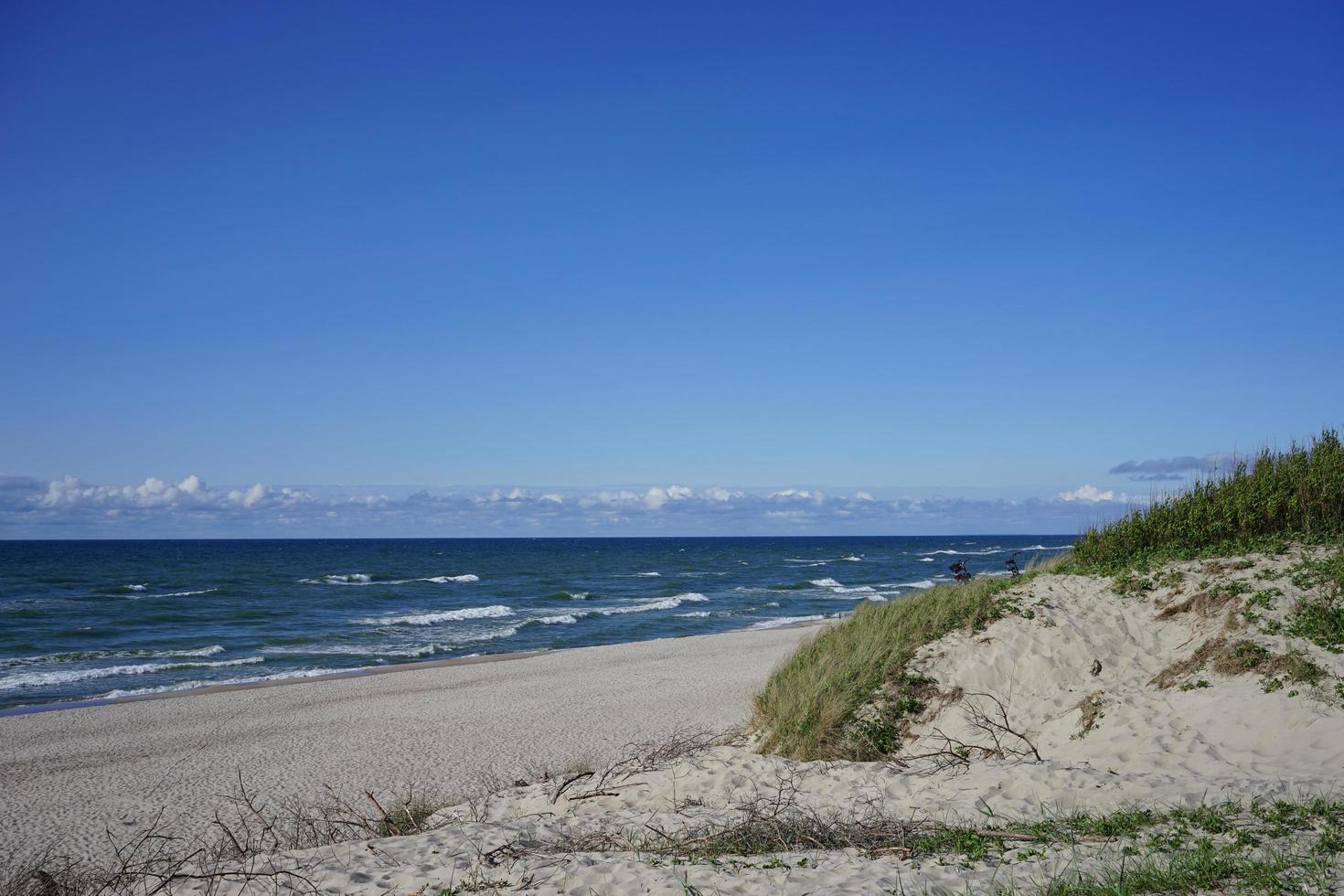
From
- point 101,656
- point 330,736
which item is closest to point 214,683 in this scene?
point 101,656

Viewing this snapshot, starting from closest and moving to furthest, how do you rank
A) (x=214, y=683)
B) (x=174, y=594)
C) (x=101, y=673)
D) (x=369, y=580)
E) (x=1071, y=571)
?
(x=1071, y=571), (x=214, y=683), (x=101, y=673), (x=174, y=594), (x=369, y=580)

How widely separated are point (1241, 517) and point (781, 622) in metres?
22.2

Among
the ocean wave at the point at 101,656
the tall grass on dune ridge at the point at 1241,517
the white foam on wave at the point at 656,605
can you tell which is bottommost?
the white foam on wave at the point at 656,605

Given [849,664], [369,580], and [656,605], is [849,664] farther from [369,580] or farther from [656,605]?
[369,580]

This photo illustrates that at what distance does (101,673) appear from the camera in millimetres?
Answer: 21547

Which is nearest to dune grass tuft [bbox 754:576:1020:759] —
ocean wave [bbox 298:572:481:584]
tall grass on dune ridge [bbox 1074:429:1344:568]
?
tall grass on dune ridge [bbox 1074:429:1344:568]

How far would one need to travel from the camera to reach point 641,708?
15.5m

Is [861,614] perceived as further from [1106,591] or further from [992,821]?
[992,821]

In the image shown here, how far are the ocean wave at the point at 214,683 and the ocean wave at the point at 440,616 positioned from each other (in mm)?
10860

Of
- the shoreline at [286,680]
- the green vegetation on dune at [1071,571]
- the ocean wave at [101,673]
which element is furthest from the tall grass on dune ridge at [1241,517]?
the ocean wave at [101,673]

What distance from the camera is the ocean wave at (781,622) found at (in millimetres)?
31562

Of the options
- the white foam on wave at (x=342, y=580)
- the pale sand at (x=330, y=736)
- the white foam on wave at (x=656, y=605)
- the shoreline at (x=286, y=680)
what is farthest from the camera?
the white foam on wave at (x=342, y=580)

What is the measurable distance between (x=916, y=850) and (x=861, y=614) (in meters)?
7.67

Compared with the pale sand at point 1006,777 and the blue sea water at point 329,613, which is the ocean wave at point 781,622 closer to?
the blue sea water at point 329,613
